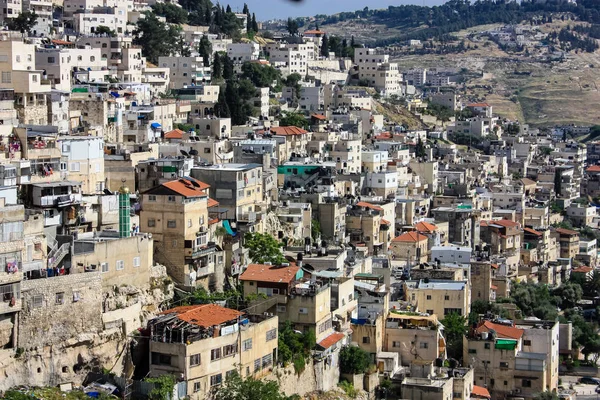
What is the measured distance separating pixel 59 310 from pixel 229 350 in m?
3.91

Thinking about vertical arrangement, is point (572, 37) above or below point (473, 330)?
above

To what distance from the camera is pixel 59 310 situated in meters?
24.2

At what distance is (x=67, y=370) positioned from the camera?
961 inches

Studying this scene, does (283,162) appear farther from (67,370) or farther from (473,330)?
(67,370)

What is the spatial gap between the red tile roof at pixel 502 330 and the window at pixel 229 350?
38.0 feet

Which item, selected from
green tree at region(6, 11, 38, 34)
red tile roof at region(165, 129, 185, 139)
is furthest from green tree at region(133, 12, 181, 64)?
red tile roof at region(165, 129, 185, 139)

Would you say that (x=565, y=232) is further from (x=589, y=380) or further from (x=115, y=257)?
(x=115, y=257)

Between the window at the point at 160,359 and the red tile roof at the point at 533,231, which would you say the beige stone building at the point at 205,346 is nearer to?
the window at the point at 160,359

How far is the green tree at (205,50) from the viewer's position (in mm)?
66938

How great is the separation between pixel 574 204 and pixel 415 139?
427 inches

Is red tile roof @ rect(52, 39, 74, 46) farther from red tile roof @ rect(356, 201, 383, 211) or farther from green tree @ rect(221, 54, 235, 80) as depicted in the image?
red tile roof @ rect(356, 201, 383, 211)

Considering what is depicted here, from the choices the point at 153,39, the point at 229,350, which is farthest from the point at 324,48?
the point at 229,350

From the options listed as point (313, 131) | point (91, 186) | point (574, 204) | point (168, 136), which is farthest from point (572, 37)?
point (91, 186)

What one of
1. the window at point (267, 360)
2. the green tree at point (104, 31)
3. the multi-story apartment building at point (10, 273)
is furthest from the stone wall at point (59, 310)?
the green tree at point (104, 31)
